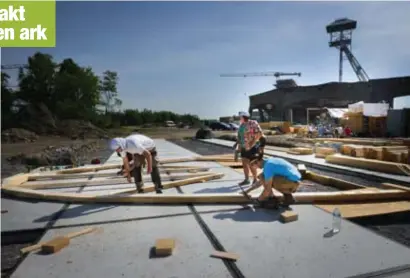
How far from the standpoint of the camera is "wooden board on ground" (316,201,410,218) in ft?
14.8

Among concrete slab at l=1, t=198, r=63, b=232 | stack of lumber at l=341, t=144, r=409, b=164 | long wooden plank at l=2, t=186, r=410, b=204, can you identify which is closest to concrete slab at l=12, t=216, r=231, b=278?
concrete slab at l=1, t=198, r=63, b=232

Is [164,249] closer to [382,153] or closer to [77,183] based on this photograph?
[77,183]

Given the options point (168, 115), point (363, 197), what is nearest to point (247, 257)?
point (363, 197)

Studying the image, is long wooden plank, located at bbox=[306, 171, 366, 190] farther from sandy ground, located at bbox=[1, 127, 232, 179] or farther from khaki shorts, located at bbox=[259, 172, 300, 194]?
sandy ground, located at bbox=[1, 127, 232, 179]

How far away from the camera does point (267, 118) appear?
2201 inches

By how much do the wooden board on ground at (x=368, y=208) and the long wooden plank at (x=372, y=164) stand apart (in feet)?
7.76

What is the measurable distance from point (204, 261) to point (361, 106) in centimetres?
2049

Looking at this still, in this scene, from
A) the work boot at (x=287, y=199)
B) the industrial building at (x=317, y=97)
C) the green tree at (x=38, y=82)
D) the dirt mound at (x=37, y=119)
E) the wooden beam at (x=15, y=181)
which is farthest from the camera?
the green tree at (x=38, y=82)

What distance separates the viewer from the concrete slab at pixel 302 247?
2803 millimetres

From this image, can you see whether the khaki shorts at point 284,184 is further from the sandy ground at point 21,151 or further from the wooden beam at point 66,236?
the sandy ground at point 21,151

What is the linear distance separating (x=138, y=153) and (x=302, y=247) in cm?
315

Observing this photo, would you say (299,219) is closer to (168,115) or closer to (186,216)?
(186,216)

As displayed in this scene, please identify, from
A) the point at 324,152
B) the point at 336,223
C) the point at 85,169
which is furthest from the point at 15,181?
the point at 324,152

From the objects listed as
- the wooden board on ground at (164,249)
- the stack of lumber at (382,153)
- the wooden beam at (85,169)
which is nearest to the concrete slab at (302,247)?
the wooden board on ground at (164,249)
